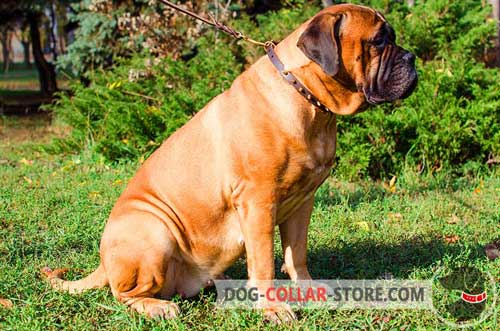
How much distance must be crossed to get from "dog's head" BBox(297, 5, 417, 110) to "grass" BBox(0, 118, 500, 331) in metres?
1.32

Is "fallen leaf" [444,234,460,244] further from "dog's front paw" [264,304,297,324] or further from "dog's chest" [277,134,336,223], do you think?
"dog's front paw" [264,304,297,324]

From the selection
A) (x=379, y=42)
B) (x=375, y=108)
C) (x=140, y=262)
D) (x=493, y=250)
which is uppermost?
(x=379, y=42)

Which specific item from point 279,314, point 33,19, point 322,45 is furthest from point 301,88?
point 33,19

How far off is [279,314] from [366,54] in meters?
1.58

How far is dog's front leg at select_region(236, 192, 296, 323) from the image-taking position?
11.7ft

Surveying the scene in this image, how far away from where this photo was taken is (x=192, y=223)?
382 cm

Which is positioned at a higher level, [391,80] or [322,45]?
[322,45]

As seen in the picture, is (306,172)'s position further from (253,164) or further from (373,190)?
(373,190)

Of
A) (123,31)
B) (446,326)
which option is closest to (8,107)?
(123,31)

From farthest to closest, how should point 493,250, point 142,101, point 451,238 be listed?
point 142,101 → point 451,238 → point 493,250

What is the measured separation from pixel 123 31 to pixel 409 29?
5028 millimetres

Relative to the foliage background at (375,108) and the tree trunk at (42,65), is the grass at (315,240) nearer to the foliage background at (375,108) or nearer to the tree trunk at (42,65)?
the foliage background at (375,108)

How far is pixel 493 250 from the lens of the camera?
464cm

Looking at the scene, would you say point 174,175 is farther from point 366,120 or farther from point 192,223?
point 366,120
